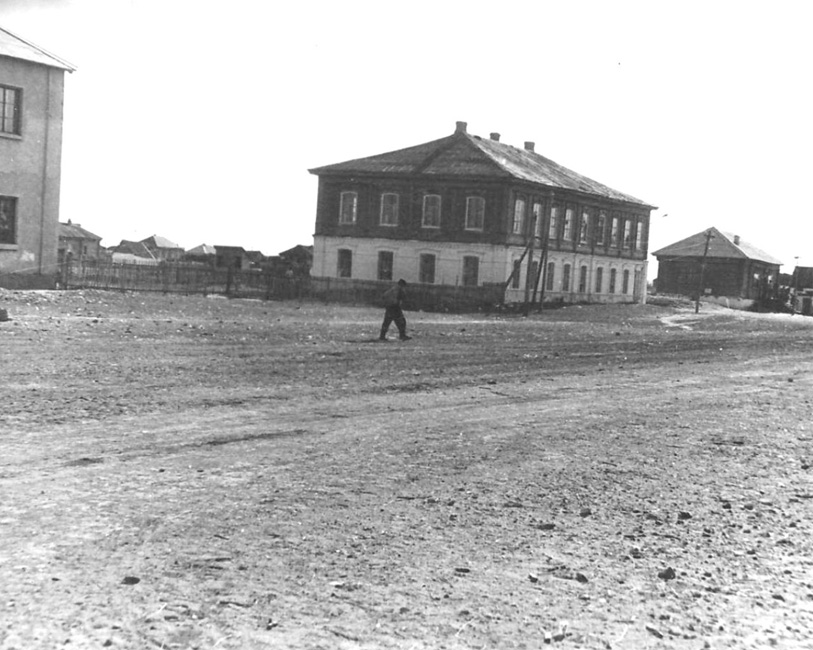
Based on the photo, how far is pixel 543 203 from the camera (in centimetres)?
5434

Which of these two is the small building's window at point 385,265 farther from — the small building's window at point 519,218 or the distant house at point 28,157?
the distant house at point 28,157

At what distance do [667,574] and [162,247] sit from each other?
473ft

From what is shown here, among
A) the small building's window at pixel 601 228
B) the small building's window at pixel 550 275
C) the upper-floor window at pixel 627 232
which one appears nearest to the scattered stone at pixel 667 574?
the small building's window at pixel 550 275

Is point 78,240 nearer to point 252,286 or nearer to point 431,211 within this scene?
point 431,211

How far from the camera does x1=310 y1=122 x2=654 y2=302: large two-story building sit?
5144cm

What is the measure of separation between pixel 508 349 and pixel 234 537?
15.6 metres

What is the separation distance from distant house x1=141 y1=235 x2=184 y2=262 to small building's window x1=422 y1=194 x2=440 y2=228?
91577 mm

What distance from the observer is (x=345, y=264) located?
180ft

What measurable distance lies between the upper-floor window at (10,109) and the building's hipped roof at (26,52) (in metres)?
1.06

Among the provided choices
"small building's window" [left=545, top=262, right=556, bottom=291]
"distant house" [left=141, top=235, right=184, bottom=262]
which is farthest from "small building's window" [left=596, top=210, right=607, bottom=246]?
"distant house" [left=141, top=235, right=184, bottom=262]

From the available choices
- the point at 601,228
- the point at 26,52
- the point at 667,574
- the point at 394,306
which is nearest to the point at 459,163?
the point at 601,228

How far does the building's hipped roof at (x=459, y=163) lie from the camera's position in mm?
51719

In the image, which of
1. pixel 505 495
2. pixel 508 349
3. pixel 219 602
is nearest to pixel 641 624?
pixel 219 602

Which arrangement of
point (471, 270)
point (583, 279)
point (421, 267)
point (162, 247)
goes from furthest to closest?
point (162, 247), point (583, 279), point (421, 267), point (471, 270)
